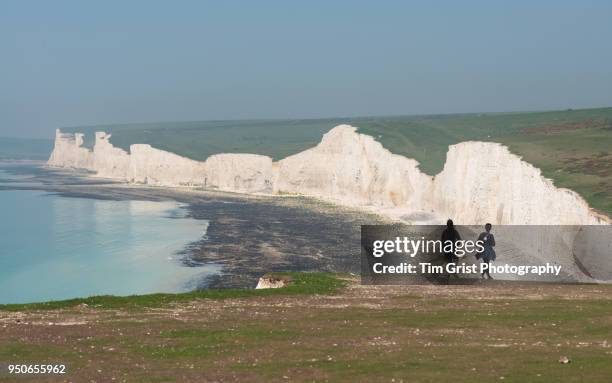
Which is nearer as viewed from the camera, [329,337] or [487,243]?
[329,337]

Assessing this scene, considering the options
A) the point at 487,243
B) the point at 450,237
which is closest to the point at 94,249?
the point at 450,237

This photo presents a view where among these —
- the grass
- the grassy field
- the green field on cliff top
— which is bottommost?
the grass

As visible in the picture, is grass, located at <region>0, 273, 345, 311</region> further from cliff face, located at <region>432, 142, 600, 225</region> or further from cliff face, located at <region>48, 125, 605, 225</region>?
cliff face, located at <region>432, 142, 600, 225</region>

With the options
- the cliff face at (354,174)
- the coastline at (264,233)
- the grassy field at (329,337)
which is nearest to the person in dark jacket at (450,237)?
the grassy field at (329,337)

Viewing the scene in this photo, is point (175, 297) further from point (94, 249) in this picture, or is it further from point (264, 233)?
point (264, 233)

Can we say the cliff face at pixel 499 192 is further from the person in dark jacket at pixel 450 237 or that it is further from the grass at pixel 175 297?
the grass at pixel 175 297

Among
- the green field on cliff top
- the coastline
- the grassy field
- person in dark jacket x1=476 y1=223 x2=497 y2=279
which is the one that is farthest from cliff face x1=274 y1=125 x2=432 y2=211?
the grassy field

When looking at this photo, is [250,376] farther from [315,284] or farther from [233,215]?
[233,215]
